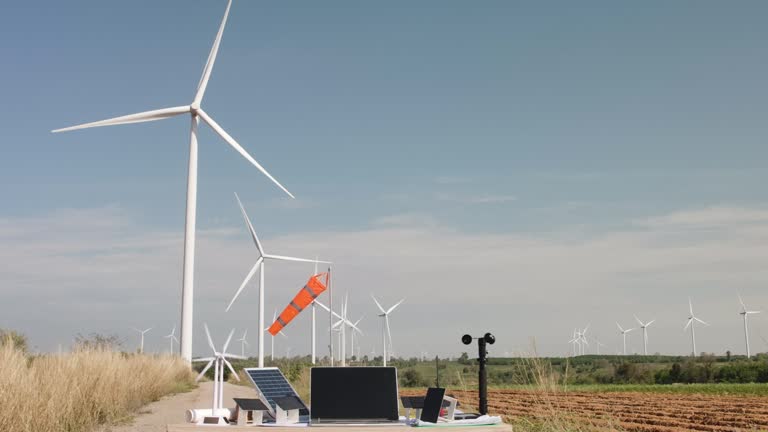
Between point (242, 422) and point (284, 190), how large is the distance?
81.1 feet

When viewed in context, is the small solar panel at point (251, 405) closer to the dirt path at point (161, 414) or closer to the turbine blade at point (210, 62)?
the dirt path at point (161, 414)

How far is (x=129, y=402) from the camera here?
1622 centimetres

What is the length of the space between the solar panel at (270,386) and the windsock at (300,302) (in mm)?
17590

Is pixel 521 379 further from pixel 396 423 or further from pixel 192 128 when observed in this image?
pixel 192 128

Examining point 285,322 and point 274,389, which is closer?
point 274,389

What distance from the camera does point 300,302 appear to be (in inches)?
1031

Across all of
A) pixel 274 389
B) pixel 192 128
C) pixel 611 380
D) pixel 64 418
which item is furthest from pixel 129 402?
pixel 611 380

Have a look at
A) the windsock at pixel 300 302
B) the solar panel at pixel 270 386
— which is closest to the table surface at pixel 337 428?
the solar panel at pixel 270 386

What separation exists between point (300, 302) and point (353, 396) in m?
19.1

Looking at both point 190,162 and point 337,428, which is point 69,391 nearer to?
point 337,428

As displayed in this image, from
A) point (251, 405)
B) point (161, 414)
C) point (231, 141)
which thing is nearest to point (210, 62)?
point (231, 141)

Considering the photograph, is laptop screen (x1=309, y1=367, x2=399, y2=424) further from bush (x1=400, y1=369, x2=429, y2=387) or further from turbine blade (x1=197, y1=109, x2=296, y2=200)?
Answer: bush (x1=400, y1=369, x2=429, y2=387)

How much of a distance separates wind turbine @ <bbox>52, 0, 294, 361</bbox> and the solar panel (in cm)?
1960

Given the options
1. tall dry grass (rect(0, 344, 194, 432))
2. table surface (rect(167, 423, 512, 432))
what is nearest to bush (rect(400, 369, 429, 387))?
tall dry grass (rect(0, 344, 194, 432))
